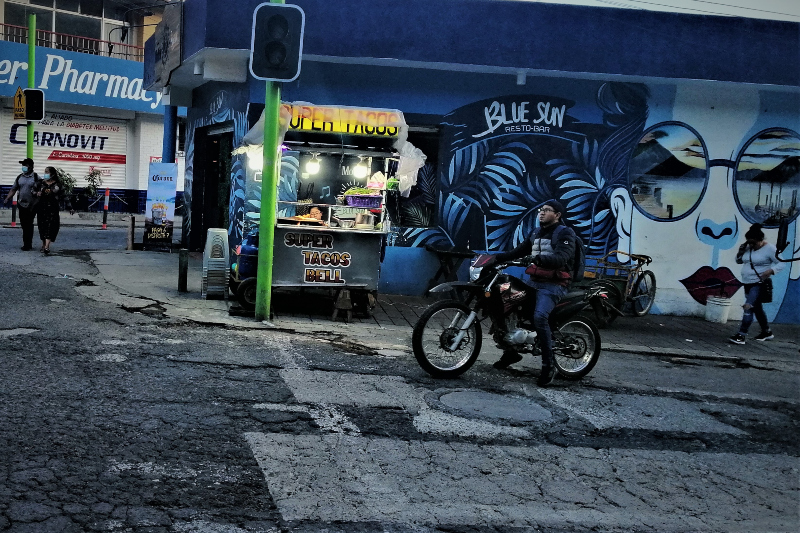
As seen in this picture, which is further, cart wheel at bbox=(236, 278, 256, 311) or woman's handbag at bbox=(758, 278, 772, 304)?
woman's handbag at bbox=(758, 278, 772, 304)

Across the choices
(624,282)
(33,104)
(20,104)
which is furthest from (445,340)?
→ (20,104)

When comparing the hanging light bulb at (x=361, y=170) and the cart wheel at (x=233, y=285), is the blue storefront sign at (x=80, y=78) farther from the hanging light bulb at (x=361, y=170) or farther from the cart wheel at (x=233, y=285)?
the cart wheel at (x=233, y=285)

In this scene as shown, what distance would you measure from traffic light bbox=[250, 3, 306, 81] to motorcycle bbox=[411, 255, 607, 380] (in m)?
3.49

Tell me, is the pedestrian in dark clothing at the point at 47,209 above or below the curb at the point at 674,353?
above

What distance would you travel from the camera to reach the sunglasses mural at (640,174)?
13.0 metres

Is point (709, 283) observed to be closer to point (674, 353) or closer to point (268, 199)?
point (674, 353)

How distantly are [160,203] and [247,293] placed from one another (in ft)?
24.8

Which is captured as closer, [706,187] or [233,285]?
[233,285]

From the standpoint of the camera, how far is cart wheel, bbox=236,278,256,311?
10109mm

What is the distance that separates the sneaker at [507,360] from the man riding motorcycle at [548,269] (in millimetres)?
491

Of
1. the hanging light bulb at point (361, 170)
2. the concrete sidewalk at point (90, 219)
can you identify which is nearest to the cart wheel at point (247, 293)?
the hanging light bulb at point (361, 170)

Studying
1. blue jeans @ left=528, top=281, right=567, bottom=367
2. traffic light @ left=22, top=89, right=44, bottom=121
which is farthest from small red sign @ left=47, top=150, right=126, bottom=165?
blue jeans @ left=528, top=281, right=567, bottom=367

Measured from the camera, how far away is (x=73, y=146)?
2655 centimetres

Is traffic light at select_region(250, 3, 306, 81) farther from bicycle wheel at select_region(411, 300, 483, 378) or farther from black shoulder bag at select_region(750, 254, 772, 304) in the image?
black shoulder bag at select_region(750, 254, 772, 304)
